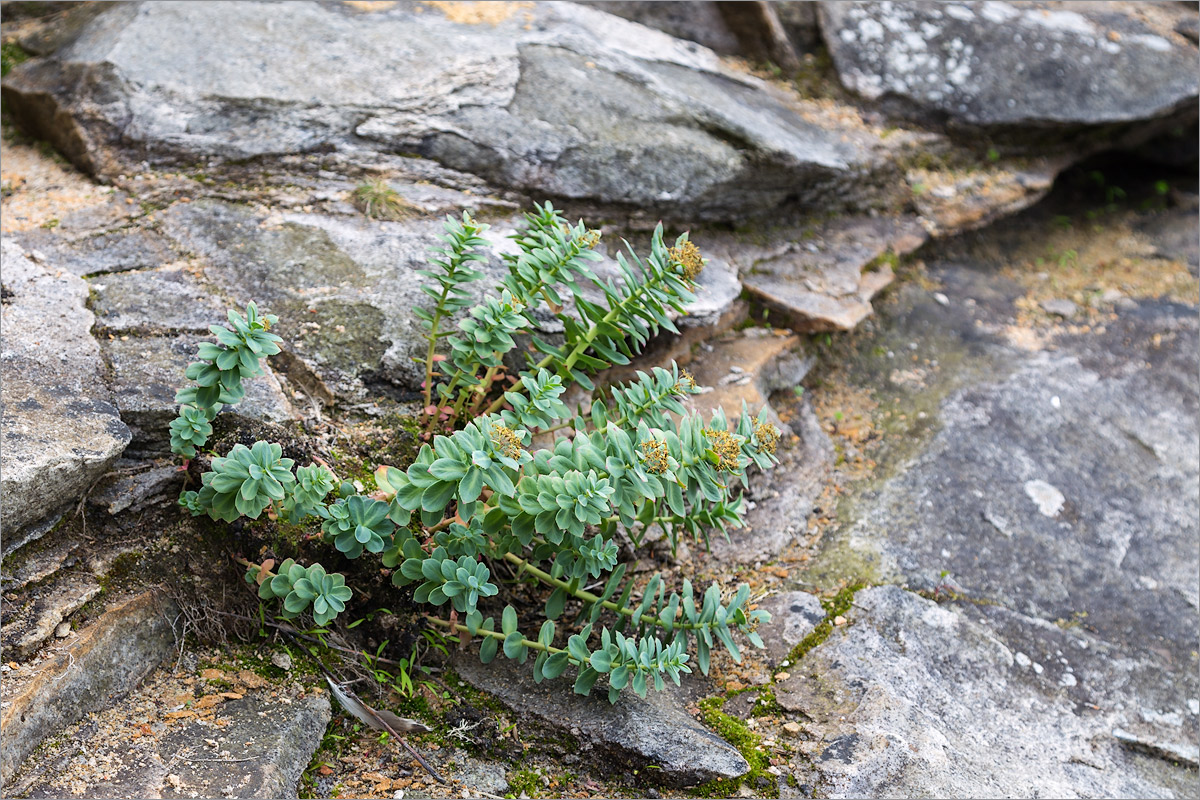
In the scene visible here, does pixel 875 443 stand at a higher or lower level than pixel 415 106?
lower

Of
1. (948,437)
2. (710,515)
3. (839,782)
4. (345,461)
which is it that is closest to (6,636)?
(345,461)

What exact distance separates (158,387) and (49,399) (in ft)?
0.72

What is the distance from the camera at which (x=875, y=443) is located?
303 centimetres

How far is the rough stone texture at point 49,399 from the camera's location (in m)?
1.75

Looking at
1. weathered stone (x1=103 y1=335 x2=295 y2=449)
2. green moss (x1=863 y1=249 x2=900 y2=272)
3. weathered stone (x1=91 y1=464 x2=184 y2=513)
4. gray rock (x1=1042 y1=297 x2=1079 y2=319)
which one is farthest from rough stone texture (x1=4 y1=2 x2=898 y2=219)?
weathered stone (x1=91 y1=464 x2=184 y2=513)

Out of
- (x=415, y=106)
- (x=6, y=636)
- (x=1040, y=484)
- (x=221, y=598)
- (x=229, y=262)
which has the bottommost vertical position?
(x=1040, y=484)

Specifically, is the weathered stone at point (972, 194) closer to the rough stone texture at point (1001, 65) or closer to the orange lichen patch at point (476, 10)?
the rough stone texture at point (1001, 65)

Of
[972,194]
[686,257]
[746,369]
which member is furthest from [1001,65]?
[686,257]

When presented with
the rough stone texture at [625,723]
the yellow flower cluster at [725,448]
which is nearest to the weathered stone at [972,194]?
the yellow flower cluster at [725,448]

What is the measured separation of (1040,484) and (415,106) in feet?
8.04

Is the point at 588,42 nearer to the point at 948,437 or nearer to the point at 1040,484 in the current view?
the point at 948,437

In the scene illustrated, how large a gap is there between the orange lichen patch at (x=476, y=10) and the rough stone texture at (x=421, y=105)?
0.05 meters

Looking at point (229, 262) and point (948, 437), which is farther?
point (948, 437)

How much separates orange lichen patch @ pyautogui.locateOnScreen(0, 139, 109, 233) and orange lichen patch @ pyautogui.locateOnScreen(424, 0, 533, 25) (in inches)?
60.2
